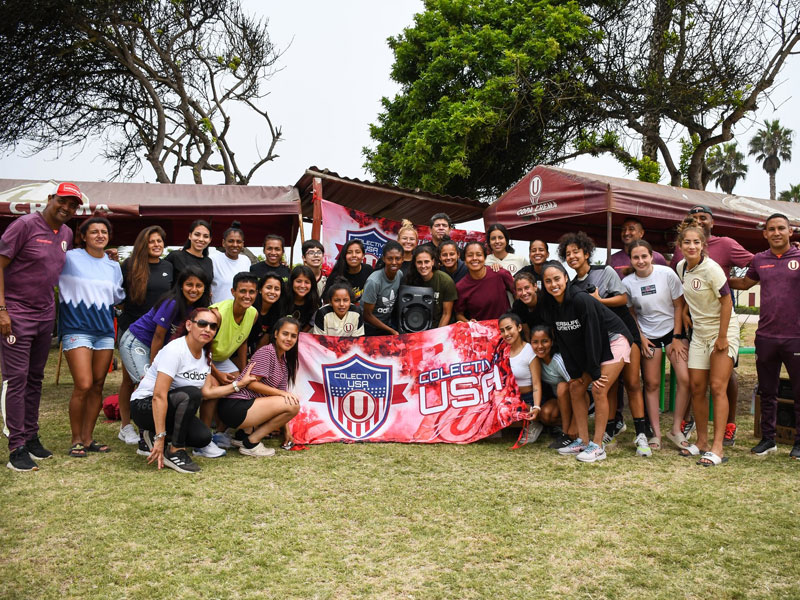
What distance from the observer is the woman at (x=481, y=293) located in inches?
211

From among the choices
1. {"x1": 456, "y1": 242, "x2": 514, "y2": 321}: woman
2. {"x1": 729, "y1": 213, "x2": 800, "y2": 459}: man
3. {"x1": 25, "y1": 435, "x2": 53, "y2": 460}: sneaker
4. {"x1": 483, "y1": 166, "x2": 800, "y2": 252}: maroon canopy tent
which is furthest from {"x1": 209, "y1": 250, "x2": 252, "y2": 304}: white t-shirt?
{"x1": 729, "y1": 213, "x2": 800, "y2": 459}: man

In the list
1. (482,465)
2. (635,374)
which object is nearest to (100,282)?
(482,465)

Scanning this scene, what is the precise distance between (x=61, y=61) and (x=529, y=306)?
15.1 metres

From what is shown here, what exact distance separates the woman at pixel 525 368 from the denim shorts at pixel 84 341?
10.2 feet

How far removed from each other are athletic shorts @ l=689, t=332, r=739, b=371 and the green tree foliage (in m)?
9.46

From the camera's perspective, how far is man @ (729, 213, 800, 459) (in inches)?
181

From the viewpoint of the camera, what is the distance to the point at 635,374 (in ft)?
15.4

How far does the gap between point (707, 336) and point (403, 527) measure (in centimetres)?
287

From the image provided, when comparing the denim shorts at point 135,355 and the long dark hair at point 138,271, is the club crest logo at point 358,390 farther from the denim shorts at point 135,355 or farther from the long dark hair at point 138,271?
the long dark hair at point 138,271

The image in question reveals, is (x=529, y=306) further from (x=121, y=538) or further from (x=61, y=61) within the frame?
(x=61, y=61)

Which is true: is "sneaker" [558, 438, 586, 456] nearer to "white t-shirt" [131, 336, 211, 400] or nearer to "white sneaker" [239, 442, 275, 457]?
"white sneaker" [239, 442, 275, 457]

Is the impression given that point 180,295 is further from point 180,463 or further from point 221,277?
point 180,463

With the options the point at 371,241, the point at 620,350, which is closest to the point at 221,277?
the point at 371,241

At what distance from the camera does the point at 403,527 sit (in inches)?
125
